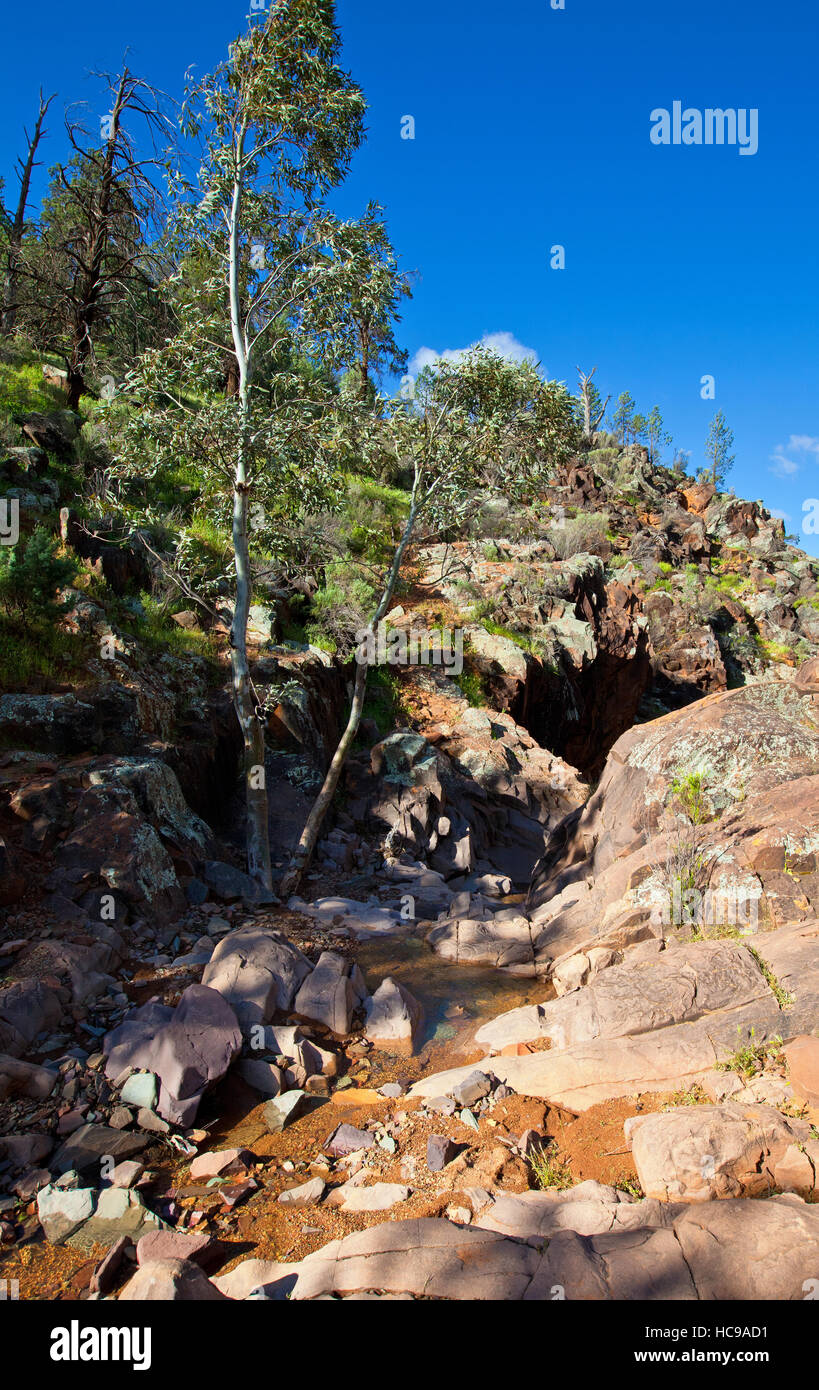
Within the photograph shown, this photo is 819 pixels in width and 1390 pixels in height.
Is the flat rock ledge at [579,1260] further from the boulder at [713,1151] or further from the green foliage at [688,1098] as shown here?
the green foliage at [688,1098]

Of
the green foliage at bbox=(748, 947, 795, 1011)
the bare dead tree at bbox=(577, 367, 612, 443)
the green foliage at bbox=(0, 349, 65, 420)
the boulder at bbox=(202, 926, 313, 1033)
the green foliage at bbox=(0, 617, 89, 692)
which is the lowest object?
the boulder at bbox=(202, 926, 313, 1033)

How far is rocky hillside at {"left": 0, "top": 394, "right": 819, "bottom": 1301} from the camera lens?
3.42 meters

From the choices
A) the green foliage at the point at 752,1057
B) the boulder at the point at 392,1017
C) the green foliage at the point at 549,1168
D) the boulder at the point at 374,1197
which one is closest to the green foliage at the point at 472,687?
the boulder at the point at 392,1017

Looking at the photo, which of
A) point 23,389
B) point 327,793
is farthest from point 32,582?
point 23,389

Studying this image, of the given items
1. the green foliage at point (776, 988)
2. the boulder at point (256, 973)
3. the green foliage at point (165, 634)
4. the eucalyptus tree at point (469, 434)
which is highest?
the eucalyptus tree at point (469, 434)

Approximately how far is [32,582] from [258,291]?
17.8ft

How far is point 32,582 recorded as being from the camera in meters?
10.2

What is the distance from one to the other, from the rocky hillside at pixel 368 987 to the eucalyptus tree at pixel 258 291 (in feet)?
6.43

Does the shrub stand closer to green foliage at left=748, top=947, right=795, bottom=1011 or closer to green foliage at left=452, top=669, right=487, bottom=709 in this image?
green foliage at left=452, top=669, right=487, bottom=709

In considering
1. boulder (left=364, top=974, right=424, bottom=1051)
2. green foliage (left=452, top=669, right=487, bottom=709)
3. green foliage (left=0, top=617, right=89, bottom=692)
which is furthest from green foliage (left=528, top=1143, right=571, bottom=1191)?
green foliage (left=452, top=669, right=487, bottom=709)

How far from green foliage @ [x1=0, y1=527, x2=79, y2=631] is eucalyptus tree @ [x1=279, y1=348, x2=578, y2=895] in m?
4.70

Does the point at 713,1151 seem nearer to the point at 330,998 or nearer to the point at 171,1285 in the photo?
the point at 171,1285

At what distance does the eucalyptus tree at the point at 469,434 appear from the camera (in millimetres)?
10758
